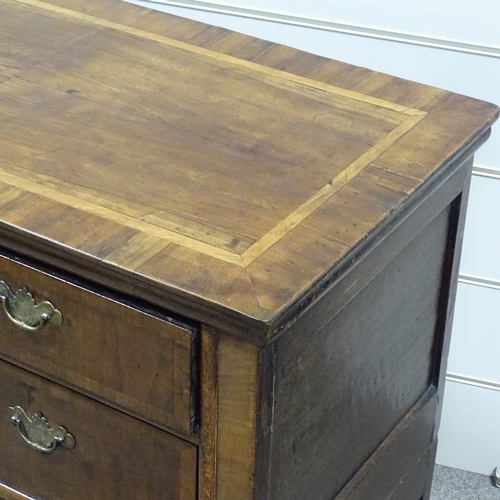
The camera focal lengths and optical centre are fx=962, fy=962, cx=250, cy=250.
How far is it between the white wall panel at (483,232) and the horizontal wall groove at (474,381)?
0.13m

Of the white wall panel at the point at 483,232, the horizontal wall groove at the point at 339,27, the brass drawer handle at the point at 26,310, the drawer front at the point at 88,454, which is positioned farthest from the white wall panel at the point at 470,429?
the brass drawer handle at the point at 26,310

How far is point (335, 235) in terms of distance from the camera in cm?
84

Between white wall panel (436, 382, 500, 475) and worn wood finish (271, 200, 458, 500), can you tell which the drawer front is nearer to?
worn wood finish (271, 200, 458, 500)

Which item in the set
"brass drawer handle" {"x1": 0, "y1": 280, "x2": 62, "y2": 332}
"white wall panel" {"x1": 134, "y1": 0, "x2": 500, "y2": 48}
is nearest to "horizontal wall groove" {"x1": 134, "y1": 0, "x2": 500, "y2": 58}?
"white wall panel" {"x1": 134, "y1": 0, "x2": 500, "y2": 48}

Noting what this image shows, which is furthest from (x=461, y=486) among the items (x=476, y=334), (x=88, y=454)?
(x=88, y=454)

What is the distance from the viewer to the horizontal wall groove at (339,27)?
1251 mm

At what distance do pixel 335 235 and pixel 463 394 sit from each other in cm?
75

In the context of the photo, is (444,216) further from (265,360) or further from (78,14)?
(78,14)

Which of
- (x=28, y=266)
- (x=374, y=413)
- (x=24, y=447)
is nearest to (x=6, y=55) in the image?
(x=28, y=266)

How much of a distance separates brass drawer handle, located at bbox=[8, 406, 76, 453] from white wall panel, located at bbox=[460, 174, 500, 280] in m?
0.66

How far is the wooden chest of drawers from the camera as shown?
0.82 meters

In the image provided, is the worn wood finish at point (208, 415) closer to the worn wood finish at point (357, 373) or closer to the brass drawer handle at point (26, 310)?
the worn wood finish at point (357, 373)

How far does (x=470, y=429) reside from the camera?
60.5 inches

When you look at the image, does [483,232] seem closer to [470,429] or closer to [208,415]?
[470,429]
